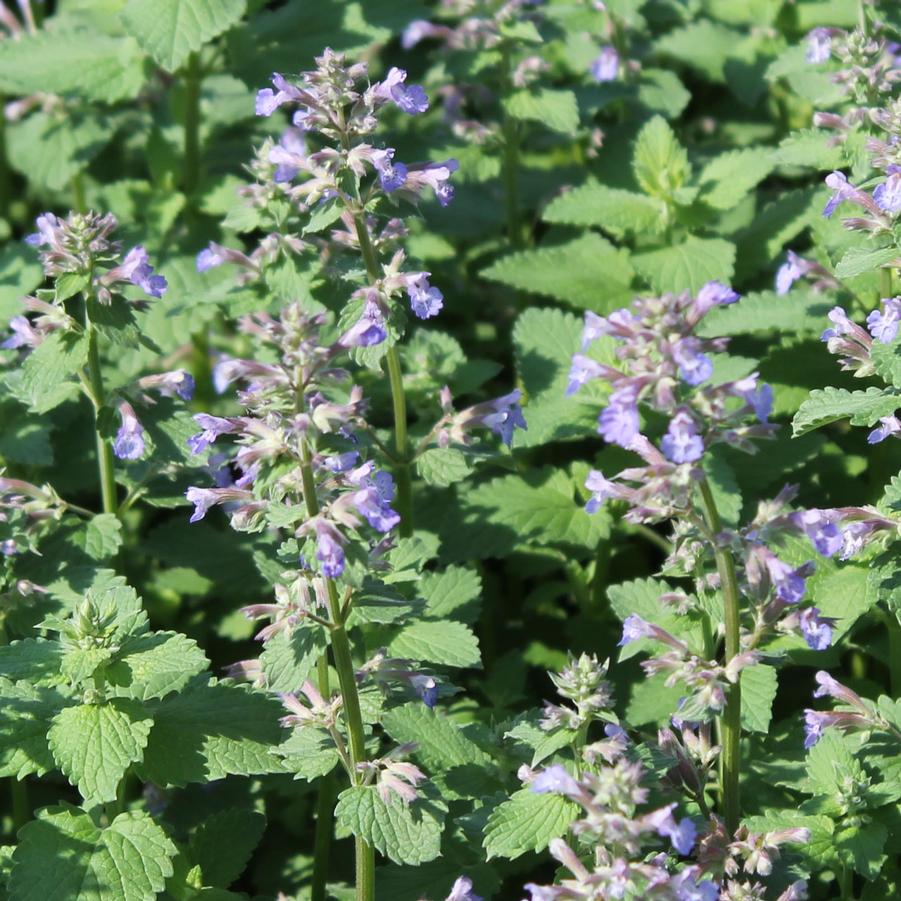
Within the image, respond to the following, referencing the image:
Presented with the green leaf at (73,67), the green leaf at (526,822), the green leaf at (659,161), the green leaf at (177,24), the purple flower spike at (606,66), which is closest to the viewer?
the green leaf at (526,822)

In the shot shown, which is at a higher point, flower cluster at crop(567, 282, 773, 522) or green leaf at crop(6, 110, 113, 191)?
flower cluster at crop(567, 282, 773, 522)

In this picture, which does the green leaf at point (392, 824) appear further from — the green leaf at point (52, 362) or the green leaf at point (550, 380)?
the green leaf at point (550, 380)

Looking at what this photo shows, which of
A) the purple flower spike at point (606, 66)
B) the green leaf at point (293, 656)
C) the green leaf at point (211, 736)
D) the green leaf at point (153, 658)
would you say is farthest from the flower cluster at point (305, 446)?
the purple flower spike at point (606, 66)

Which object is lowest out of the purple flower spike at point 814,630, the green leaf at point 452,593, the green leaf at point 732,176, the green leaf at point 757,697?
the green leaf at point 452,593

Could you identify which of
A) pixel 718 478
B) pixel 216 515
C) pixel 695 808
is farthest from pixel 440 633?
pixel 216 515

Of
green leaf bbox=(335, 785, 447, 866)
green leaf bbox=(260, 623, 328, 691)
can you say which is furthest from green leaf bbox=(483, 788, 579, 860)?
green leaf bbox=(260, 623, 328, 691)

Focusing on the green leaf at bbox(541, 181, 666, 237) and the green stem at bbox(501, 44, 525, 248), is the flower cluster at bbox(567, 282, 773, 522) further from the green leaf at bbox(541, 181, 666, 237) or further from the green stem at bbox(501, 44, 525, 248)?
the green stem at bbox(501, 44, 525, 248)

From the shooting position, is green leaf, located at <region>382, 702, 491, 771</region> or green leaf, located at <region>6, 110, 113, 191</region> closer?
green leaf, located at <region>382, 702, 491, 771</region>
